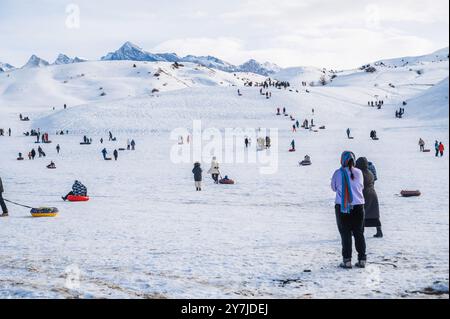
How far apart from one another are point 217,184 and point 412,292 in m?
16.8

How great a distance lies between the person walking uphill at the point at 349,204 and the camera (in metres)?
7.04

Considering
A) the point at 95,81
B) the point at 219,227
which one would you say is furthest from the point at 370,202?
the point at 95,81

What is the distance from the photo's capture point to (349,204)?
703cm

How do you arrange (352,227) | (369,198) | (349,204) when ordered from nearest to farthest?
1. (349,204)
2. (352,227)
3. (369,198)

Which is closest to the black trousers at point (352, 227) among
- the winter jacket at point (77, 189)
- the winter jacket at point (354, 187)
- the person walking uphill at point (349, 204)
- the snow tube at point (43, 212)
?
the person walking uphill at point (349, 204)

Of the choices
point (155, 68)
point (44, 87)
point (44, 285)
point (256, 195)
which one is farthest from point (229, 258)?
point (155, 68)

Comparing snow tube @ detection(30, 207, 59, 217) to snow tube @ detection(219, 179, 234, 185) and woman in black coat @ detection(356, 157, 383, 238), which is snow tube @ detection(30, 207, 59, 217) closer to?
woman in black coat @ detection(356, 157, 383, 238)

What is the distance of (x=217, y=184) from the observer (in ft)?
73.5

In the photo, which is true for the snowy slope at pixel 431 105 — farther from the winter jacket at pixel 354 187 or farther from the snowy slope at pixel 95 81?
the snowy slope at pixel 95 81

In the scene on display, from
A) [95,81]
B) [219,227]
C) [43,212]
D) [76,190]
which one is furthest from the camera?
[95,81]

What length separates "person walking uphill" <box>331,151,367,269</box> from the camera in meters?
7.04

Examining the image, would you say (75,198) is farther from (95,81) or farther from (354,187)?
(95,81)

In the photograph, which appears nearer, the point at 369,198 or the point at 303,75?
the point at 369,198

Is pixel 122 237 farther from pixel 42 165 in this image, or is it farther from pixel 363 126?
pixel 363 126
